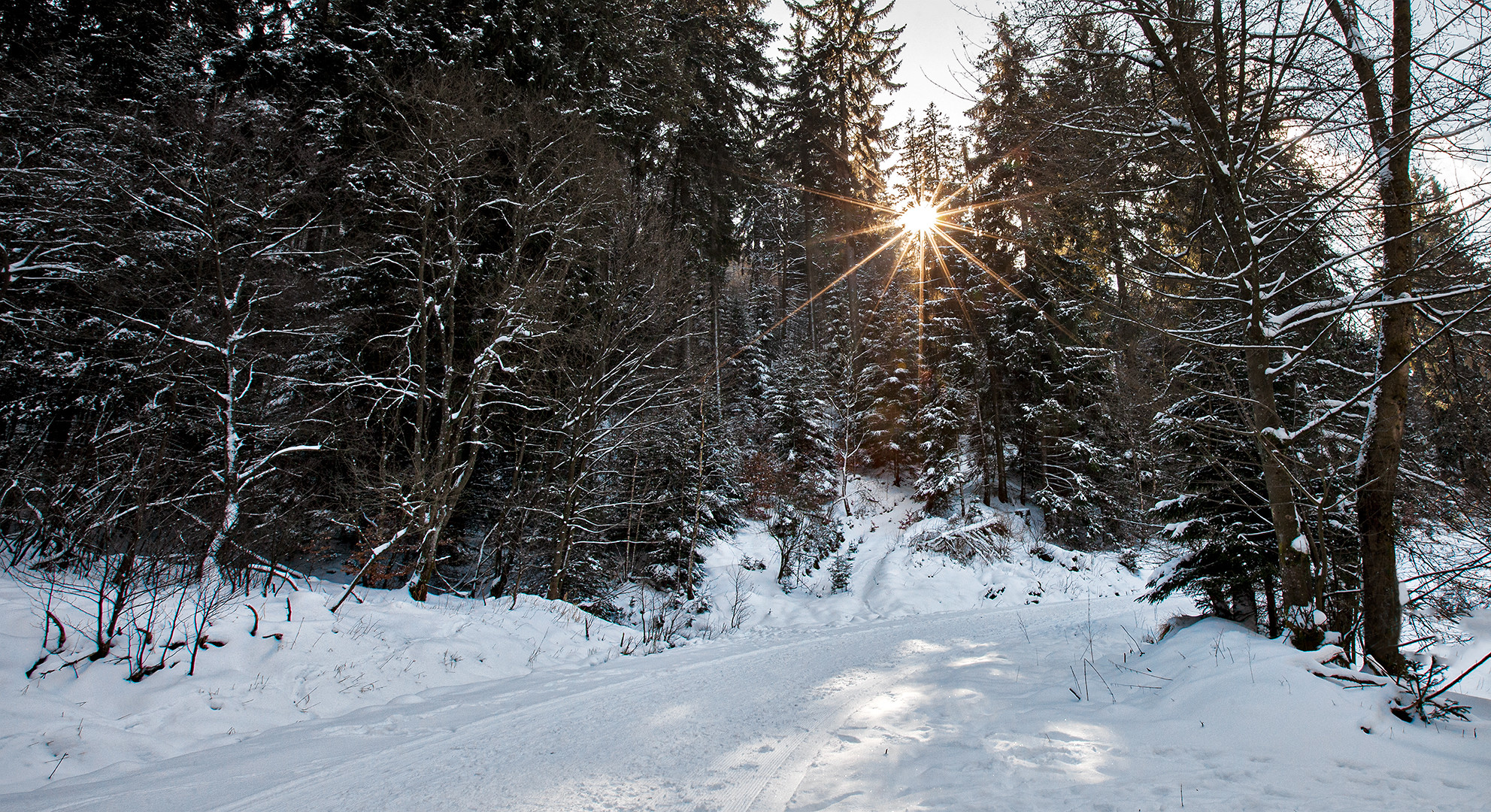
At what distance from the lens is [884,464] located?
1012 inches

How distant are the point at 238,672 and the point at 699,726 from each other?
413 centimetres

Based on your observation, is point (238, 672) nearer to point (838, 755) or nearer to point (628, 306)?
point (838, 755)

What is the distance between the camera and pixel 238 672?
4.96 meters

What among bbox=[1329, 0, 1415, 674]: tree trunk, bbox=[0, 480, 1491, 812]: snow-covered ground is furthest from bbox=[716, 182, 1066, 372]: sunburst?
bbox=[0, 480, 1491, 812]: snow-covered ground

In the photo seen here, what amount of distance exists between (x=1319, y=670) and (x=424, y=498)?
35.6ft

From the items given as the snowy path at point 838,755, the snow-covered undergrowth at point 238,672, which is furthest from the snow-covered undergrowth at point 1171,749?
the snow-covered undergrowth at point 238,672

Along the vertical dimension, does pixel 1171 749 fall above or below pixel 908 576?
above

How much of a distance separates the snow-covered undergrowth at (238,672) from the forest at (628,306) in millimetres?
419

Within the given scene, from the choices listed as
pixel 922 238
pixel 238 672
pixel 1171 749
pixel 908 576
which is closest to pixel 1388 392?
pixel 1171 749

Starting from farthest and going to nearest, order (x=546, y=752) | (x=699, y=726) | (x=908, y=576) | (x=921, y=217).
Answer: (x=921, y=217) < (x=908, y=576) < (x=699, y=726) < (x=546, y=752)

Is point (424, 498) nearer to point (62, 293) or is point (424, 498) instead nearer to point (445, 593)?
point (445, 593)

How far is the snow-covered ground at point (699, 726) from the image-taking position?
2844mm

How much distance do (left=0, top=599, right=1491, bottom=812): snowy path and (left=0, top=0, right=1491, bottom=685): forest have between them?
4.19ft

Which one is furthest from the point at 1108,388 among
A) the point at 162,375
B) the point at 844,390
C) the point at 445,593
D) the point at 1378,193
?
the point at 162,375
